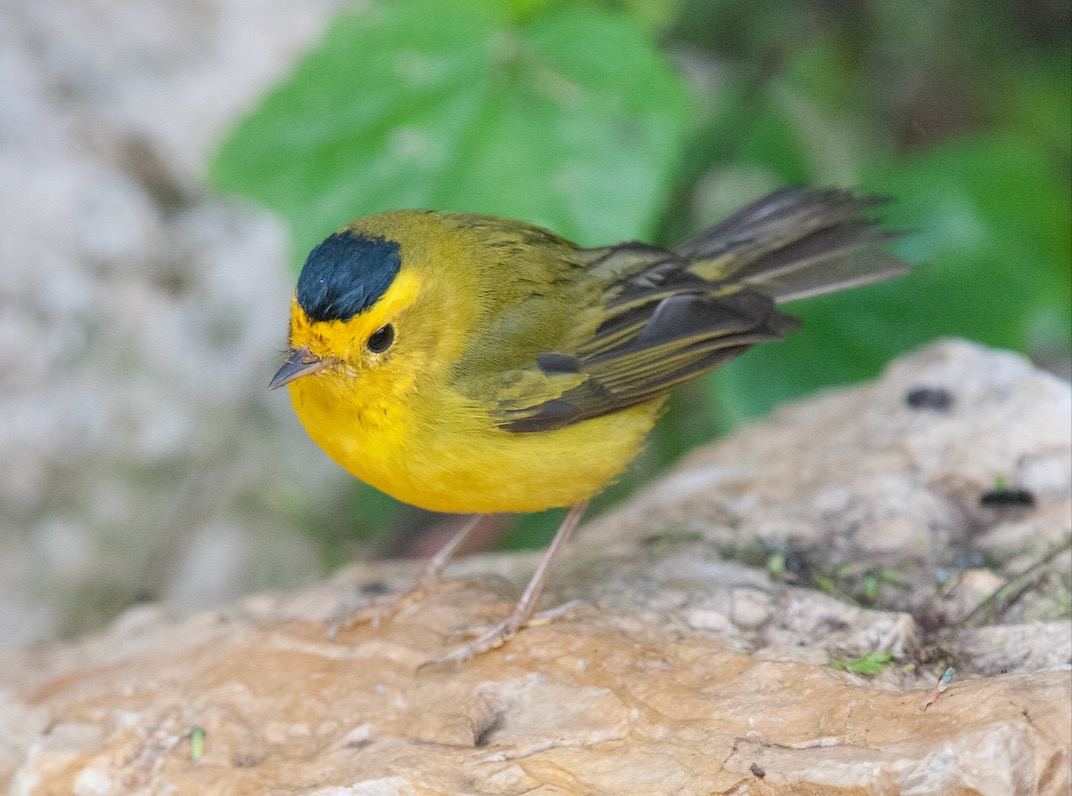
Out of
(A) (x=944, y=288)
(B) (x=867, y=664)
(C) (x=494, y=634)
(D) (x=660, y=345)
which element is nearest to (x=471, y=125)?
(D) (x=660, y=345)

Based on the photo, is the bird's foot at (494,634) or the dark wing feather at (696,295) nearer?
the bird's foot at (494,634)

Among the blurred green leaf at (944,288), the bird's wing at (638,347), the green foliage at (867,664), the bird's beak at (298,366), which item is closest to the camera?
the green foliage at (867,664)

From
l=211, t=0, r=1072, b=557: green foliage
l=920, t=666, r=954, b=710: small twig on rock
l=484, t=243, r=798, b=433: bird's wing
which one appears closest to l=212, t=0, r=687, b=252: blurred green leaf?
l=211, t=0, r=1072, b=557: green foliage

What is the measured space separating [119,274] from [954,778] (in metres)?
3.91

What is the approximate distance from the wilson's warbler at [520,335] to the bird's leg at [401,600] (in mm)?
15

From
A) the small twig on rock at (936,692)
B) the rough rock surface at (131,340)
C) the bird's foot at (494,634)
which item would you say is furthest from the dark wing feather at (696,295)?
the rough rock surface at (131,340)

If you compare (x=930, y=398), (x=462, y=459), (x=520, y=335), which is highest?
(x=520, y=335)

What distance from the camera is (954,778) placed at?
2.16m

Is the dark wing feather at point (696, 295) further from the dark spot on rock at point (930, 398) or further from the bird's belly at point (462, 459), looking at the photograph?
the dark spot on rock at point (930, 398)

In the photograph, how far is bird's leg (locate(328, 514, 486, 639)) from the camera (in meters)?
3.46

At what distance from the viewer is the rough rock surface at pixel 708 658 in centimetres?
245

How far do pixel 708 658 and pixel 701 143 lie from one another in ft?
10.5

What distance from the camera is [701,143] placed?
18.0ft

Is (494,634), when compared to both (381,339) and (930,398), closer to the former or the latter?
(381,339)
